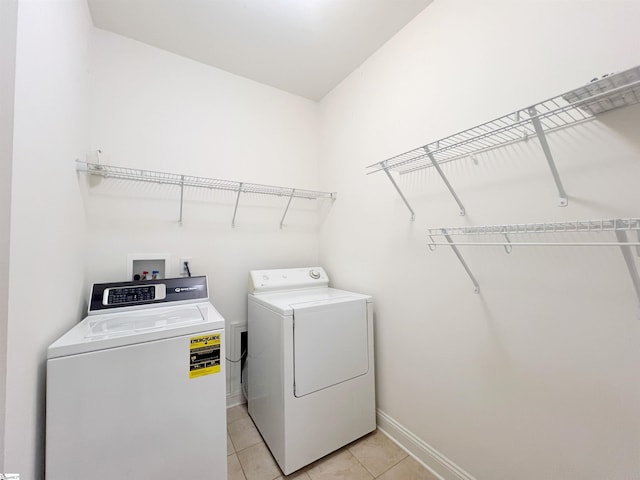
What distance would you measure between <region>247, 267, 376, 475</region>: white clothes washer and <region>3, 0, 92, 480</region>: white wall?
971mm

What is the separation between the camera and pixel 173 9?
1.57 m

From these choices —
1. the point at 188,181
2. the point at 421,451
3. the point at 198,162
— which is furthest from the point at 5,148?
the point at 421,451

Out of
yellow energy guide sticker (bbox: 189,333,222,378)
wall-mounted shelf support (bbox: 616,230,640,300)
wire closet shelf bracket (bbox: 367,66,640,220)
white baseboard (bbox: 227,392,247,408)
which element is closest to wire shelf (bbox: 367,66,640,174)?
wire closet shelf bracket (bbox: 367,66,640,220)

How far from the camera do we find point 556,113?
842mm

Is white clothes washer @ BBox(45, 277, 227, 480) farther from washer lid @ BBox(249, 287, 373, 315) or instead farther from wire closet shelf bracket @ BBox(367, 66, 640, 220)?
wire closet shelf bracket @ BBox(367, 66, 640, 220)

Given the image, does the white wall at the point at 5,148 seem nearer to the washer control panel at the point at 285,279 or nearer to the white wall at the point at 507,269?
the washer control panel at the point at 285,279

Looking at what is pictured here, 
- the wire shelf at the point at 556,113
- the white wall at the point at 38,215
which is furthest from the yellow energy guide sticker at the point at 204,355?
the wire shelf at the point at 556,113

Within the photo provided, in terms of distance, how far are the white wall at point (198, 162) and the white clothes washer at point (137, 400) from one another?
0.74 m

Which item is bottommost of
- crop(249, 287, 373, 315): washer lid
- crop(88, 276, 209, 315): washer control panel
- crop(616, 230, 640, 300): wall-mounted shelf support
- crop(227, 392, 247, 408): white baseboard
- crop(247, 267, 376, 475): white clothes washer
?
crop(227, 392, 247, 408): white baseboard

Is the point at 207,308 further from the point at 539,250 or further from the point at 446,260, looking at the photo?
the point at 539,250

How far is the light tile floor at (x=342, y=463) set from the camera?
1.42 m

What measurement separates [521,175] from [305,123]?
2000 millimetres

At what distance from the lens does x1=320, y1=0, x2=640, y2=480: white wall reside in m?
0.91

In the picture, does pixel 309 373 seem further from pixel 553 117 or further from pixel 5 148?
pixel 553 117
